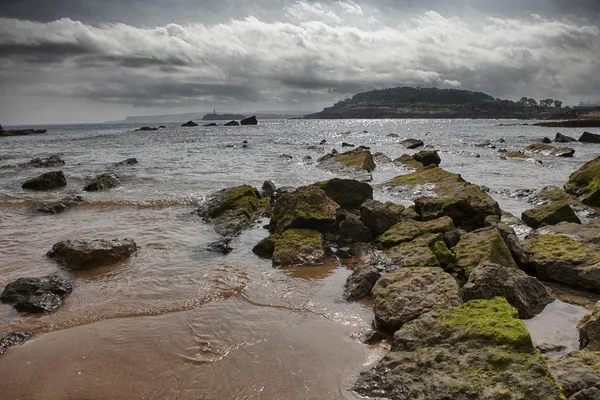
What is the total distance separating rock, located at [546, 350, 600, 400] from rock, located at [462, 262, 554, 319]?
1744 mm

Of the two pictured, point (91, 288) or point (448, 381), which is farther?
point (91, 288)

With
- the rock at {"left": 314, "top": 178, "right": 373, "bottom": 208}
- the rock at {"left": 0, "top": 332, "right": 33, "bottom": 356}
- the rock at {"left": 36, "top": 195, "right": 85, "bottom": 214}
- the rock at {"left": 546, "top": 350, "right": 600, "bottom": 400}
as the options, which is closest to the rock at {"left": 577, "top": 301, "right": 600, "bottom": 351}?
the rock at {"left": 546, "top": 350, "right": 600, "bottom": 400}

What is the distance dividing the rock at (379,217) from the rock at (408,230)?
392 millimetres

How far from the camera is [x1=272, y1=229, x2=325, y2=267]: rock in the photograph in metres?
9.20

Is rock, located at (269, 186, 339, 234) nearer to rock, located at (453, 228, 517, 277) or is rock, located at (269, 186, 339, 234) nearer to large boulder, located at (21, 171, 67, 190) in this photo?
rock, located at (453, 228, 517, 277)

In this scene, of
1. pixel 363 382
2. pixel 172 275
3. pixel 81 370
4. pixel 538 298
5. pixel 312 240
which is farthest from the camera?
pixel 312 240

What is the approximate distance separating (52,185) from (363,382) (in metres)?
20.9

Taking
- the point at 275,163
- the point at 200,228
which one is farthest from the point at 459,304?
the point at 275,163

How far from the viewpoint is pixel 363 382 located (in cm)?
493

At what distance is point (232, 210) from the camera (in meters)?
13.5

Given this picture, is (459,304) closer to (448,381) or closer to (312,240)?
(448,381)

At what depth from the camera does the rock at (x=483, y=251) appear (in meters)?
7.81

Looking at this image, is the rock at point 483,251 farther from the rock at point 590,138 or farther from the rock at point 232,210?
the rock at point 590,138

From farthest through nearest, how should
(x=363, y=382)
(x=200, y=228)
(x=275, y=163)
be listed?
(x=275, y=163)
(x=200, y=228)
(x=363, y=382)
